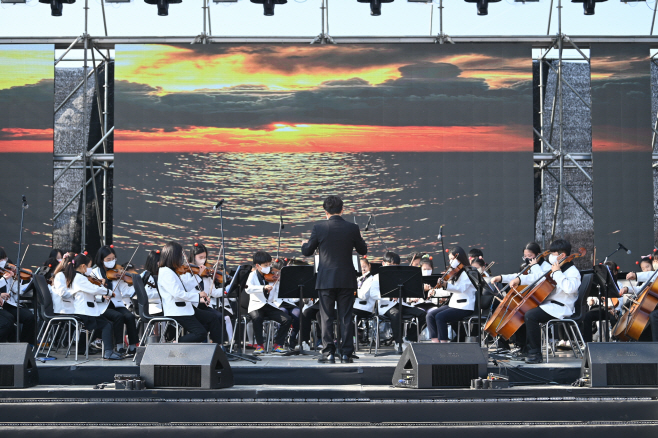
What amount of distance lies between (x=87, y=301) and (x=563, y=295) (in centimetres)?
491

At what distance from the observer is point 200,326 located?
688 cm

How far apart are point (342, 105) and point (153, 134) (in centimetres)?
327

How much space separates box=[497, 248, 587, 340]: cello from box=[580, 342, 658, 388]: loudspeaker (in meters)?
1.99

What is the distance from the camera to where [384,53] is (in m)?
12.0

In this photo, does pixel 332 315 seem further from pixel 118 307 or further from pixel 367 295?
pixel 118 307

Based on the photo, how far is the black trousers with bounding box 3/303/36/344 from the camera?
783 cm

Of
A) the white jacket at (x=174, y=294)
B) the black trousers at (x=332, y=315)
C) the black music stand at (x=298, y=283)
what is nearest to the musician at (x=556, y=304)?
the black trousers at (x=332, y=315)

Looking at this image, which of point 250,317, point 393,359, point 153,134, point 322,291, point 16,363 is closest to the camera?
point 16,363

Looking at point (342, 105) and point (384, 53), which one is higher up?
point (384, 53)

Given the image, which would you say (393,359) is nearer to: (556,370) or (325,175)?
(556,370)

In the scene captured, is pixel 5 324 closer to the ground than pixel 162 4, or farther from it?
closer to the ground

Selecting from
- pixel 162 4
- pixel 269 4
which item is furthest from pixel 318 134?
pixel 162 4

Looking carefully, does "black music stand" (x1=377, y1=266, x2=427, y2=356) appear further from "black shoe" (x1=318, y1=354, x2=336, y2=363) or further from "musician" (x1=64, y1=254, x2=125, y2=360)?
"musician" (x1=64, y1=254, x2=125, y2=360)
